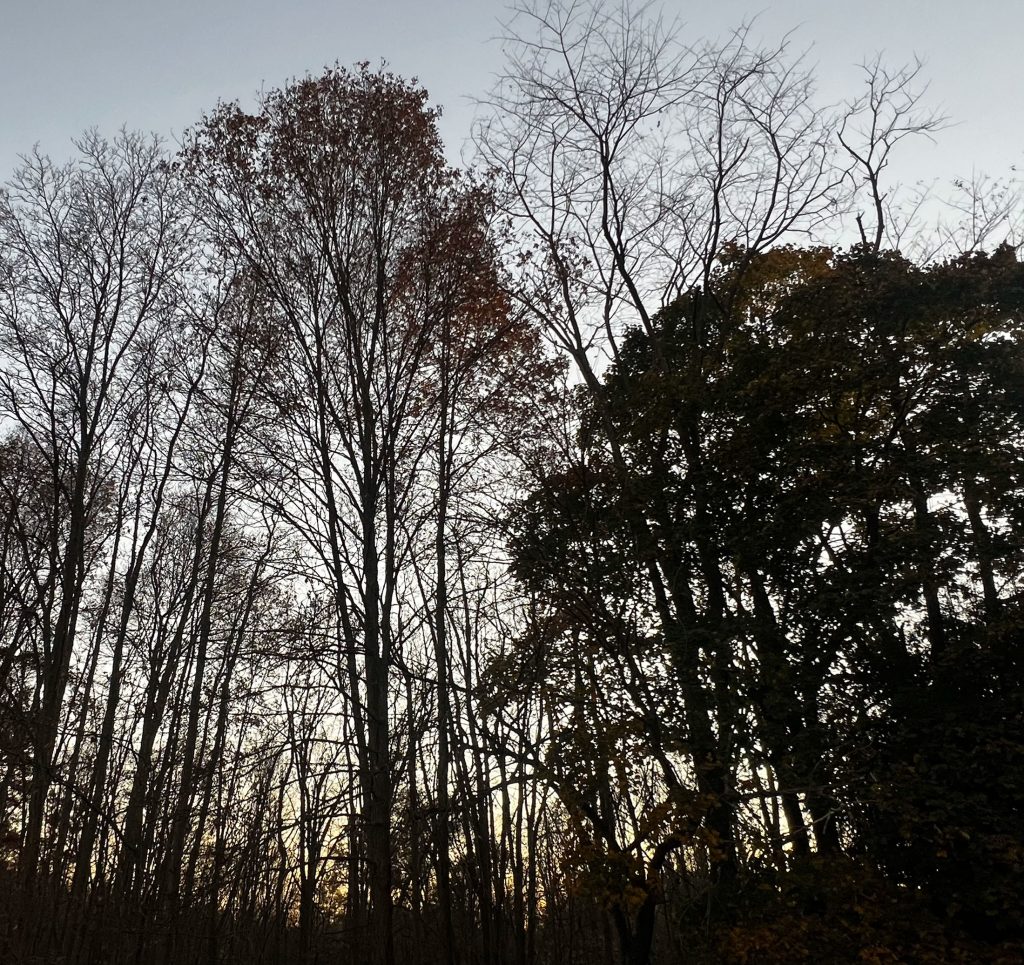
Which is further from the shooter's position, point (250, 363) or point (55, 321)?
point (55, 321)

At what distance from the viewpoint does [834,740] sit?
712 cm

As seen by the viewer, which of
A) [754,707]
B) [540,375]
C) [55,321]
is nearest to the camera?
[754,707]

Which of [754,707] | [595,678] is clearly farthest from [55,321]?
[754,707]

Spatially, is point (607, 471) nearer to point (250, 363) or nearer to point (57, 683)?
point (250, 363)

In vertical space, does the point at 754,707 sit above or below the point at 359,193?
below

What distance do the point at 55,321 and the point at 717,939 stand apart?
31.3 ft

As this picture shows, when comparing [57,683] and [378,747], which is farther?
[57,683]

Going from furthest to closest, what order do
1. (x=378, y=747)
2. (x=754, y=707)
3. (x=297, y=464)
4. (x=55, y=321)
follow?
(x=55, y=321), (x=754, y=707), (x=297, y=464), (x=378, y=747)

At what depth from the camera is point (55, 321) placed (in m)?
8.34

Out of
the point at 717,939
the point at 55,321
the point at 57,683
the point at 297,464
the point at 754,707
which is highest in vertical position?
the point at 55,321

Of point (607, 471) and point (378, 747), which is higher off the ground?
point (607, 471)

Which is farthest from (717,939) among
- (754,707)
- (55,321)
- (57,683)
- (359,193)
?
(55,321)

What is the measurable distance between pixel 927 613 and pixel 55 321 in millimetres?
9998

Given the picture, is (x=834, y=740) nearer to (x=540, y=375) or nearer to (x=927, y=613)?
(x=927, y=613)
